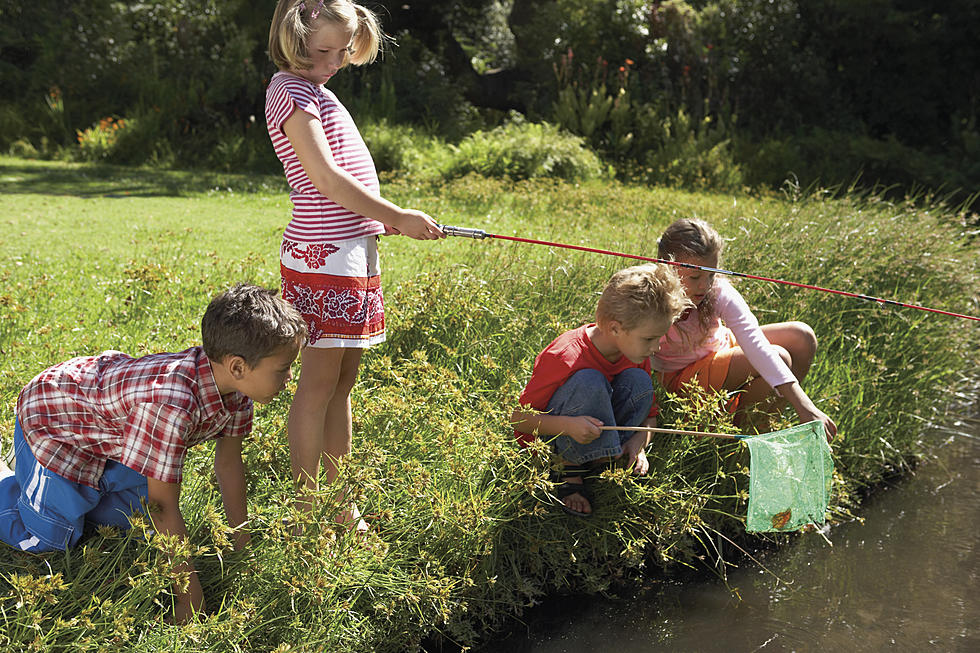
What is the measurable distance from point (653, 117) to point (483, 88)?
15.3ft

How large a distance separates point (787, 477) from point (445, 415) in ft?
4.55

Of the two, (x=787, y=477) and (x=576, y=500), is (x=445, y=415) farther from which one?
(x=787, y=477)

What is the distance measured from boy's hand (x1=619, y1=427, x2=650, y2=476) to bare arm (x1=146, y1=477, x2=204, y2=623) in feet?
5.24

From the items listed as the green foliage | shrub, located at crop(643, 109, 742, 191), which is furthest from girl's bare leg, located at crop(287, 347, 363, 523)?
shrub, located at crop(643, 109, 742, 191)

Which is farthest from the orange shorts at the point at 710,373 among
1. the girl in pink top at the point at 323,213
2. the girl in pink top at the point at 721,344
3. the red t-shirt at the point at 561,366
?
the girl in pink top at the point at 323,213

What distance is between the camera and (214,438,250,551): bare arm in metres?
2.88

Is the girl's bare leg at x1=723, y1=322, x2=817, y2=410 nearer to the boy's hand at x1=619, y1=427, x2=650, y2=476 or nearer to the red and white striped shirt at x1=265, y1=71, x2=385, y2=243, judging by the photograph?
the boy's hand at x1=619, y1=427, x2=650, y2=476

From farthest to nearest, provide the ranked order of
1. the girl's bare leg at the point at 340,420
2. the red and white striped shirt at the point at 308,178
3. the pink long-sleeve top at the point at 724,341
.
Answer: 1. the pink long-sleeve top at the point at 724,341
2. the girl's bare leg at the point at 340,420
3. the red and white striped shirt at the point at 308,178

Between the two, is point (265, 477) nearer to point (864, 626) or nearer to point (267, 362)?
point (267, 362)

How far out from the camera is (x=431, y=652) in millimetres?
3170

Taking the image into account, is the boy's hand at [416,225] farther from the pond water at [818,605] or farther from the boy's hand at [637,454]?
the pond water at [818,605]

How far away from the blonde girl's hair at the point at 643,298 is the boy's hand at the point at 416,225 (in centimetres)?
83

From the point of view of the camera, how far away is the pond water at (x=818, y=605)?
3340 mm

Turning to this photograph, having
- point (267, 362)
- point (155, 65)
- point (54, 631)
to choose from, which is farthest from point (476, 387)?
point (155, 65)
